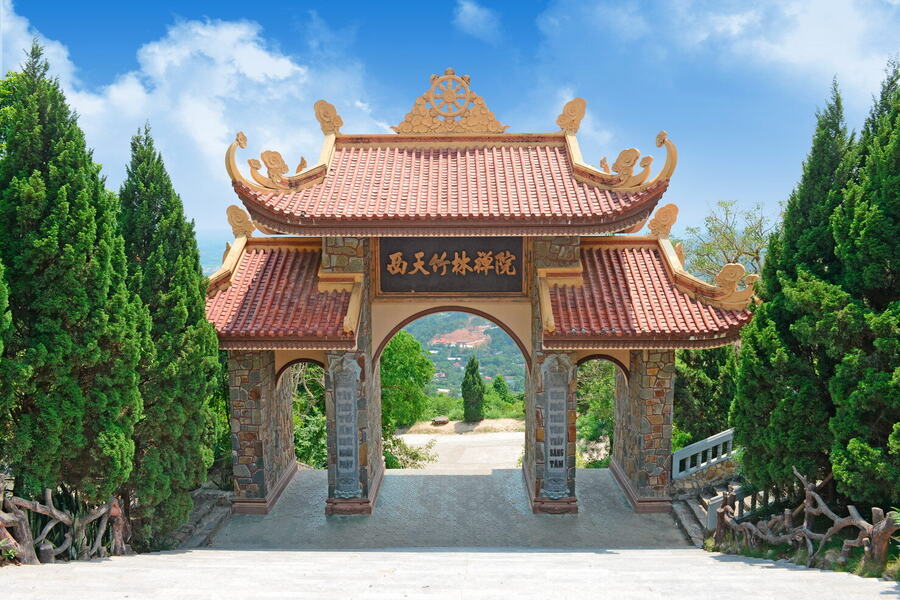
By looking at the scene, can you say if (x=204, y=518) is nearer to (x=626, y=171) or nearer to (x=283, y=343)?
(x=283, y=343)

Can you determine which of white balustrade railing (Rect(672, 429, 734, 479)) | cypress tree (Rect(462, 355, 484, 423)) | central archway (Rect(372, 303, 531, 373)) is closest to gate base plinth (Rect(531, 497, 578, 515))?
white balustrade railing (Rect(672, 429, 734, 479))

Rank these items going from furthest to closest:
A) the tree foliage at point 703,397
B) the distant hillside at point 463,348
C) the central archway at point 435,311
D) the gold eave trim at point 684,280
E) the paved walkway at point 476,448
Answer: the distant hillside at point 463,348 → the paved walkway at point 476,448 → the tree foliage at point 703,397 → the central archway at point 435,311 → the gold eave trim at point 684,280

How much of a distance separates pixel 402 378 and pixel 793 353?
1268 cm

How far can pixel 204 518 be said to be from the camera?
9.73 m

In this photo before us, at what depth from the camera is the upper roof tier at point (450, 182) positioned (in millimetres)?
8789

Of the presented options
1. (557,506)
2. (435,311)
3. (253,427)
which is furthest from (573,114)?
(253,427)

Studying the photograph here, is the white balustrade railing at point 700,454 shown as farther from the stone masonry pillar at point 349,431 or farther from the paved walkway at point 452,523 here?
the stone masonry pillar at point 349,431

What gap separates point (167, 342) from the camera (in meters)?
7.95

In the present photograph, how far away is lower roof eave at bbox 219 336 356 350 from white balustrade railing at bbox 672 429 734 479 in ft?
18.1

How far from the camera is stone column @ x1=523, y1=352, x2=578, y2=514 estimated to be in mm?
9406

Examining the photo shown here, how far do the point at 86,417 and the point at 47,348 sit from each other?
2.87 feet

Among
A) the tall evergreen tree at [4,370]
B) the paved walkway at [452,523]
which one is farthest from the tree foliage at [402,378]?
the tall evergreen tree at [4,370]

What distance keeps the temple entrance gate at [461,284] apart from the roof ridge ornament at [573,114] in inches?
11.5

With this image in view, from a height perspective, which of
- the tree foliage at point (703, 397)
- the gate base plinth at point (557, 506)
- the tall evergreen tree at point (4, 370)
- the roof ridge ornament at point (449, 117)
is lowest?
the gate base plinth at point (557, 506)
